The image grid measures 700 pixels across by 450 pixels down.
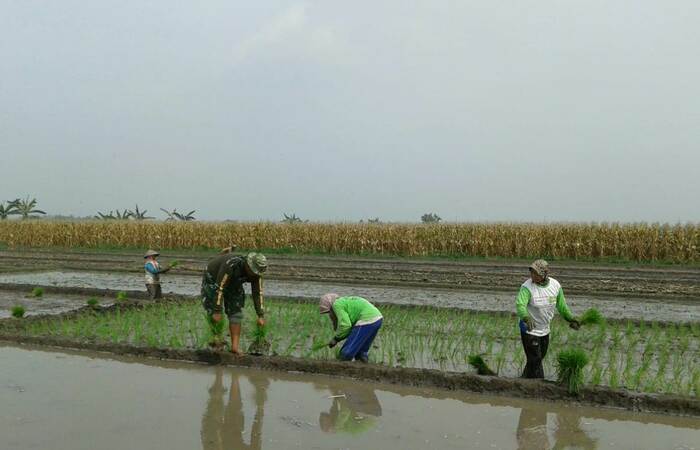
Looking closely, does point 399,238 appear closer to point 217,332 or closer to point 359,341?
point 217,332

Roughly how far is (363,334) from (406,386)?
0.81m

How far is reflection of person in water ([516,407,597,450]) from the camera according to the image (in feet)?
16.1

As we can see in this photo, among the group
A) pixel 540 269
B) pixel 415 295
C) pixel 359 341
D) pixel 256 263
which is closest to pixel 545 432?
pixel 540 269

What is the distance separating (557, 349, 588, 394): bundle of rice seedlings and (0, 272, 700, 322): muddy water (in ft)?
18.6

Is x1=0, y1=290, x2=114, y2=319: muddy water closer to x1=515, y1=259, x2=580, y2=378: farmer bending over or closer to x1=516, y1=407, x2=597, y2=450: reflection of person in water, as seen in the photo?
x1=515, y1=259, x2=580, y2=378: farmer bending over

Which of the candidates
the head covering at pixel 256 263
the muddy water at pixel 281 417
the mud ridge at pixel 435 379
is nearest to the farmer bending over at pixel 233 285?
the head covering at pixel 256 263

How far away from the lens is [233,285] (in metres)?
7.69

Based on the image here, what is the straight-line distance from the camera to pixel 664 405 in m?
5.76

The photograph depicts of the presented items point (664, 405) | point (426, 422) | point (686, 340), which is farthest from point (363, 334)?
point (686, 340)

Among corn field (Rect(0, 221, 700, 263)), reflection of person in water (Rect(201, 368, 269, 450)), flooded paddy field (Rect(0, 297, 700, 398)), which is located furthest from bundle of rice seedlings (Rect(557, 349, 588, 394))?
corn field (Rect(0, 221, 700, 263))

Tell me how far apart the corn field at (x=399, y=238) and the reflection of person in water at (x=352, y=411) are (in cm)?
1889

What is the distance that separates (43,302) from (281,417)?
9735 mm

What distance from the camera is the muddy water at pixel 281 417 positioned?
4.92 metres

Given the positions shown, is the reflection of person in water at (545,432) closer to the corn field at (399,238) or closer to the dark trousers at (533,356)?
the dark trousers at (533,356)
